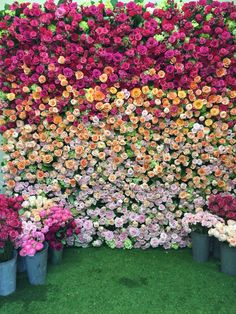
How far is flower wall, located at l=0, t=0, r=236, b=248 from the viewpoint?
12.5 feet

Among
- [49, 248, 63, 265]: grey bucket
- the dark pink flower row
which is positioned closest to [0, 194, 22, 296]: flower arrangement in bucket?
[49, 248, 63, 265]: grey bucket

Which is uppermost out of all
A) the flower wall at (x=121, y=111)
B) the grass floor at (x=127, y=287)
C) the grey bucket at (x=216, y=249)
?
the flower wall at (x=121, y=111)

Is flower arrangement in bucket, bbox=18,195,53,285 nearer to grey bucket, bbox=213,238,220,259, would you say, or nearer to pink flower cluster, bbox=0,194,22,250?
pink flower cluster, bbox=0,194,22,250

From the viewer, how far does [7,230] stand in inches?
128

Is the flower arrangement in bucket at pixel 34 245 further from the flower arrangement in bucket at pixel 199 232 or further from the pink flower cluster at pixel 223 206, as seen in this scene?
the pink flower cluster at pixel 223 206

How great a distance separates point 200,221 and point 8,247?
1.77 m

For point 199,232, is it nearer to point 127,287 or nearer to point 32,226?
point 127,287

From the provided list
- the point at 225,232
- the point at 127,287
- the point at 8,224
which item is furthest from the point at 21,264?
the point at 225,232

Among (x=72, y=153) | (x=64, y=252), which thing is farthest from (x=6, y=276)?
(x=72, y=153)

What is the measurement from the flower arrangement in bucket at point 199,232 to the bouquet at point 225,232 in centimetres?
14

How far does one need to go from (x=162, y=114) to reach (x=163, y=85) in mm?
272

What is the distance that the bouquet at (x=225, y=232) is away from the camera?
360 centimetres

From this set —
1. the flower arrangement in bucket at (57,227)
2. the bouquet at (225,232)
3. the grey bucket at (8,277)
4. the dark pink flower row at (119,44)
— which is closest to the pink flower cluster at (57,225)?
the flower arrangement in bucket at (57,227)

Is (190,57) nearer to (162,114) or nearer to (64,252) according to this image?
(162,114)
